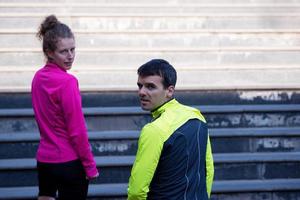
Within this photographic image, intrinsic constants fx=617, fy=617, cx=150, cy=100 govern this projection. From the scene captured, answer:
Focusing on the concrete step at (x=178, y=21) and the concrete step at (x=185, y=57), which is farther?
the concrete step at (x=178, y=21)

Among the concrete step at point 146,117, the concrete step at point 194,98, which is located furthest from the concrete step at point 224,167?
the concrete step at point 194,98

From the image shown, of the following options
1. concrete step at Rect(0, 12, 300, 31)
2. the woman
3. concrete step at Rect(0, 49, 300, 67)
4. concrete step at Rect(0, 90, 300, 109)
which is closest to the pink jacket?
the woman

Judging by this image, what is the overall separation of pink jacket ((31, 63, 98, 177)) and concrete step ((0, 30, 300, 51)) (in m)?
3.18

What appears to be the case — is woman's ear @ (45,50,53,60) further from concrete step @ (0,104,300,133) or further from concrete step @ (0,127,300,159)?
concrete step @ (0,104,300,133)

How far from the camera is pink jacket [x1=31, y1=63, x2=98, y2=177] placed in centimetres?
347

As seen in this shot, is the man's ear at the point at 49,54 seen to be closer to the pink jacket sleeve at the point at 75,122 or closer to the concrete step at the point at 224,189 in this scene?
the pink jacket sleeve at the point at 75,122

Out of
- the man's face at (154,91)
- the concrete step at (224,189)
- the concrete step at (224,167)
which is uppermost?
the man's face at (154,91)

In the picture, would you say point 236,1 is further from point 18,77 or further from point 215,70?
point 18,77

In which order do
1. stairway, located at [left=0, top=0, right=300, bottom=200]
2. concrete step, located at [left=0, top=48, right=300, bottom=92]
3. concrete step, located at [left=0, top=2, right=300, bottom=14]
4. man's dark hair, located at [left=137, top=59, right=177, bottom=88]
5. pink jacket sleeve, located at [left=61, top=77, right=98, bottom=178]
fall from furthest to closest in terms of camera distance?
concrete step, located at [left=0, top=2, right=300, bottom=14] → concrete step, located at [left=0, top=48, right=300, bottom=92] → stairway, located at [left=0, top=0, right=300, bottom=200] → pink jacket sleeve, located at [left=61, top=77, right=98, bottom=178] → man's dark hair, located at [left=137, top=59, right=177, bottom=88]

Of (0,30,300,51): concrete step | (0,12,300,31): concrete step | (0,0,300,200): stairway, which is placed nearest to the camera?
(0,0,300,200): stairway

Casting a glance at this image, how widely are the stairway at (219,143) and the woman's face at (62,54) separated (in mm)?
1736

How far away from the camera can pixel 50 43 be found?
3.54 m

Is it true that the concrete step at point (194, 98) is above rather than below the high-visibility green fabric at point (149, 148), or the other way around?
below

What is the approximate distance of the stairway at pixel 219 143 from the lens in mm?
5137
